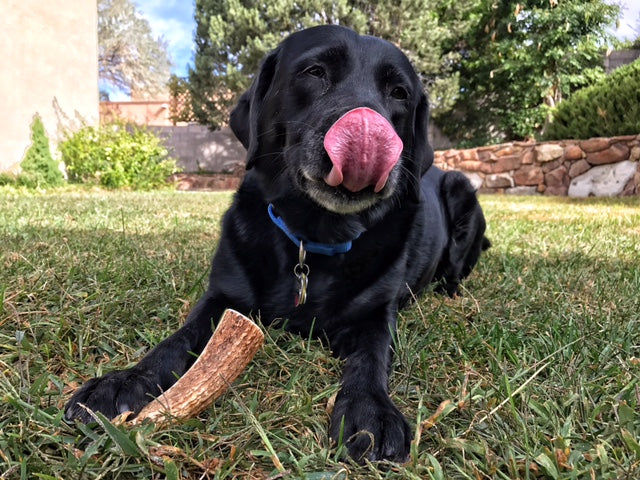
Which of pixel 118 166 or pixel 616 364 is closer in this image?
pixel 616 364

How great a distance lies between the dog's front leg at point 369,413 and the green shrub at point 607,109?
374 inches

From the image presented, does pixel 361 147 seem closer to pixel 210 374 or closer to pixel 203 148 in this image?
pixel 210 374

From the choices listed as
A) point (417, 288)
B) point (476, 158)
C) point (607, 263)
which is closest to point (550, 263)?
point (607, 263)

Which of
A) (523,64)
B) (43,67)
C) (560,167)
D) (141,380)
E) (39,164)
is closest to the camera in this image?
(141,380)

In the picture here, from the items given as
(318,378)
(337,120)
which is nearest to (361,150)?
(337,120)

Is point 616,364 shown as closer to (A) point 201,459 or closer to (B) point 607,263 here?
(A) point 201,459

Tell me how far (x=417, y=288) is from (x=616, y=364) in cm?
104

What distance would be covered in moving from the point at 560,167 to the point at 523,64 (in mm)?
5519

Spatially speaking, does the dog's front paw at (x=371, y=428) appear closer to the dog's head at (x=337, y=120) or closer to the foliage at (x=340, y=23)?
the dog's head at (x=337, y=120)

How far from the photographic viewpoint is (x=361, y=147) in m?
1.45

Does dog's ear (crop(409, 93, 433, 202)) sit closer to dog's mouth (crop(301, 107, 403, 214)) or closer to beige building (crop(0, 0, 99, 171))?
dog's mouth (crop(301, 107, 403, 214))

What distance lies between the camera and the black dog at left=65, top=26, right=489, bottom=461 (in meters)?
1.50

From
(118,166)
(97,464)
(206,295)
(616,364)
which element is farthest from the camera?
(118,166)

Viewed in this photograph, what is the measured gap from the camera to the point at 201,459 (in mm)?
1034
